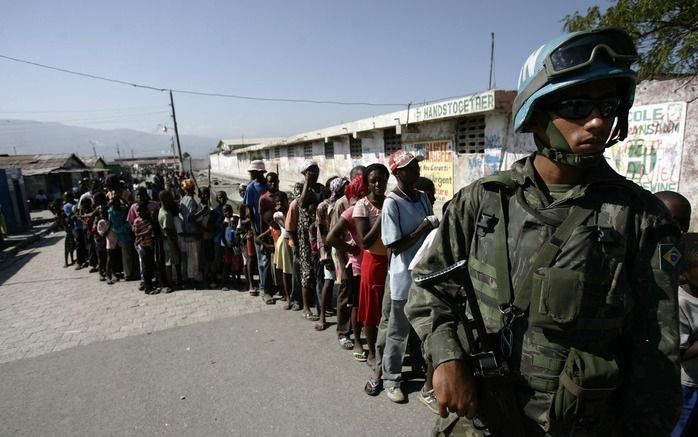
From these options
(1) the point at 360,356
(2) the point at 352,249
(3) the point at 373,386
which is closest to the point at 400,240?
(2) the point at 352,249

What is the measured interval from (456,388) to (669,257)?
29.3 inches

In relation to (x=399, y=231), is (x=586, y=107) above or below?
above

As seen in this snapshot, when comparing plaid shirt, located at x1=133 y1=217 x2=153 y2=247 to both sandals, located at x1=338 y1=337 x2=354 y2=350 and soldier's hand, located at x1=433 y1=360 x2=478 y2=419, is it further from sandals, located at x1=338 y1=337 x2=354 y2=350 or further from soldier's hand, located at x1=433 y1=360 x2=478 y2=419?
soldier's hand, located at x1=433 y1=360 x2=478 y2=419

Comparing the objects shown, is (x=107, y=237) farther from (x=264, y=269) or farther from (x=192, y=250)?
(x=264, y=269)

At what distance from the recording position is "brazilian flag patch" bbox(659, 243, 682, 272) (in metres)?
1.12

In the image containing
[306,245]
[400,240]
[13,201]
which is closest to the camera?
[400,240]

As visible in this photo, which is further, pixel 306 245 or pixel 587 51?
pixel 306 245

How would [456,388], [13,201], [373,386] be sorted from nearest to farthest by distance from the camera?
[456,388]
[373,386]
[13,201]

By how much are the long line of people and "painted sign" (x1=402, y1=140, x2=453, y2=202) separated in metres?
4.60

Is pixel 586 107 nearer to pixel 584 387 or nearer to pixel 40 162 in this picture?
pixel 584 387

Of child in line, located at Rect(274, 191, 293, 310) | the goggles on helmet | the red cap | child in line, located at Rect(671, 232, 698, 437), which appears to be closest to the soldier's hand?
the goggles on helmet

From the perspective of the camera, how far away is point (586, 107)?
1.19 meters

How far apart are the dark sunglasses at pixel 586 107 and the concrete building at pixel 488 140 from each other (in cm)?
457

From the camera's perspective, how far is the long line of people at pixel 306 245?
296 cm
